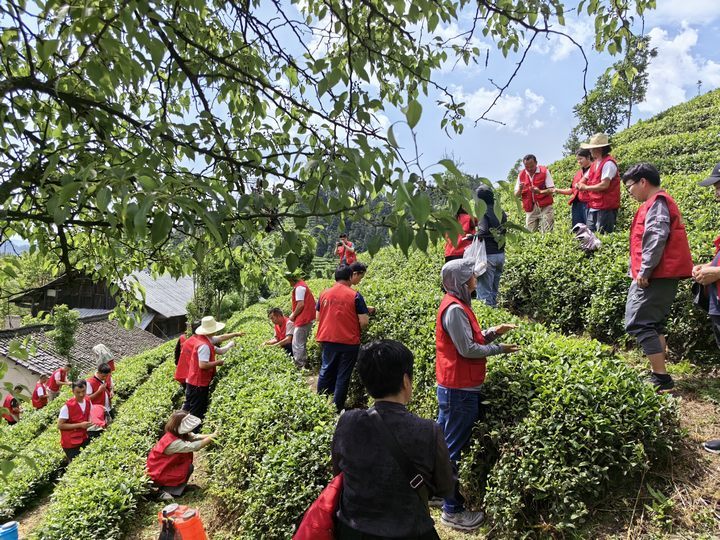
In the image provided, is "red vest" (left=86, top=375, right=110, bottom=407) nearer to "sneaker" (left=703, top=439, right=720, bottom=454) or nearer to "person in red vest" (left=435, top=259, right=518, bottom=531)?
"person in red vest" (left=435, top=259, right=518, bottom=531)

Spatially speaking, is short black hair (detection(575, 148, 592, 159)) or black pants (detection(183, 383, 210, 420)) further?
black pants (detection(183, 383, 210, 420))

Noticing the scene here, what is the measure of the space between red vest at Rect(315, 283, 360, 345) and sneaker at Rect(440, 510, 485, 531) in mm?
2399

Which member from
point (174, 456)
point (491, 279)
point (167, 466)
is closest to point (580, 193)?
point (491, 279)

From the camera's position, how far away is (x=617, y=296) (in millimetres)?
5309

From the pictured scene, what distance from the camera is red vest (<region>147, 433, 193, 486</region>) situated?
5.94m

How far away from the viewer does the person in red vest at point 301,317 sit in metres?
7.68

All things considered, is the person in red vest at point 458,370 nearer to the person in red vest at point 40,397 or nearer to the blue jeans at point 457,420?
the blue jeans at point 457,420

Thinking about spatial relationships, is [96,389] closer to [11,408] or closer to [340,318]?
[11,408]

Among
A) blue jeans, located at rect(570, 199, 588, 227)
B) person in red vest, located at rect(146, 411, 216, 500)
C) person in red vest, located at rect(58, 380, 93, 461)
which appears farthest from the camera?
person in red vest, located at rect(58, 380, 93, 461)

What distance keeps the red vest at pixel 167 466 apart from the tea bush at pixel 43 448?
1.26m

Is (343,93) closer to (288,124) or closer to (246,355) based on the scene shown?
(288,124)

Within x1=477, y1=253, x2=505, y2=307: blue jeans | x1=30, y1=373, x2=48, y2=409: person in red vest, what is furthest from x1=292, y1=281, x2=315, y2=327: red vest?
x1=30, y1=373, x2=48, y2=409: person in red vest

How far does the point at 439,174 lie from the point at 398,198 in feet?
0.91

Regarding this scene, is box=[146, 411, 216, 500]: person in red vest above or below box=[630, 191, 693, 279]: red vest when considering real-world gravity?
below
